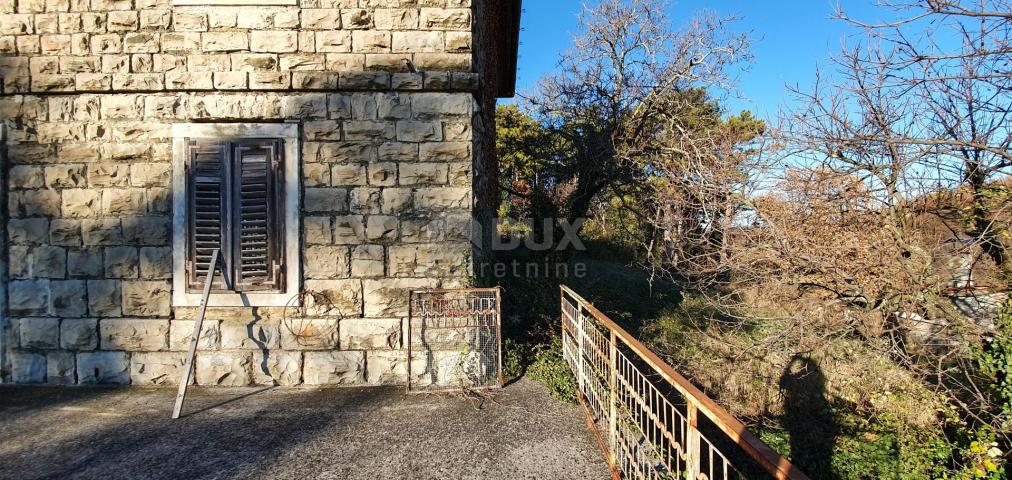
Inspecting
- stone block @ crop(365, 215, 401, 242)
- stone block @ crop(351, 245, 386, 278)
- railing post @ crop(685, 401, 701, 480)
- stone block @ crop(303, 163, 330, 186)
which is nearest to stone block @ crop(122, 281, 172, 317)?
stone block @ crop(303, 163, 330, 186)

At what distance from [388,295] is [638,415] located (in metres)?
2.58

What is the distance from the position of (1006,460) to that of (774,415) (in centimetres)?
248

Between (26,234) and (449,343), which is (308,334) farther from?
(26,234)

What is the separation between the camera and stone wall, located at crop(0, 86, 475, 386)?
4.23m

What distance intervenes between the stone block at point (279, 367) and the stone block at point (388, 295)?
843 millimetres

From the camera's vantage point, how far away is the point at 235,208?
4266mm

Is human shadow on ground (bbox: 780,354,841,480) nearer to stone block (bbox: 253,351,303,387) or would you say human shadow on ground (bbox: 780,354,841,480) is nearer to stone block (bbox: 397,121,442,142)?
stone block (bbox: 397,121,442,142)

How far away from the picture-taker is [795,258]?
5.58 m

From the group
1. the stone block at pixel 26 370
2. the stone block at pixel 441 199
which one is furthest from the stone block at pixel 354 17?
the stone block at pixel 26 370

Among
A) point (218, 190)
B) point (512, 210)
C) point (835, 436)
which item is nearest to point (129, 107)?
point (218, 190)

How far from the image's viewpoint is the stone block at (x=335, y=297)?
4238mm

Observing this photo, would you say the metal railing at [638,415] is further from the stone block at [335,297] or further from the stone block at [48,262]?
the stone block at [48,262]

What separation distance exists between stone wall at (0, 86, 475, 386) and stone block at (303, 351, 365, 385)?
0.01m

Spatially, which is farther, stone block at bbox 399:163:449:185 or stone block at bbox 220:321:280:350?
stone block at bbox 399:163:449:185
